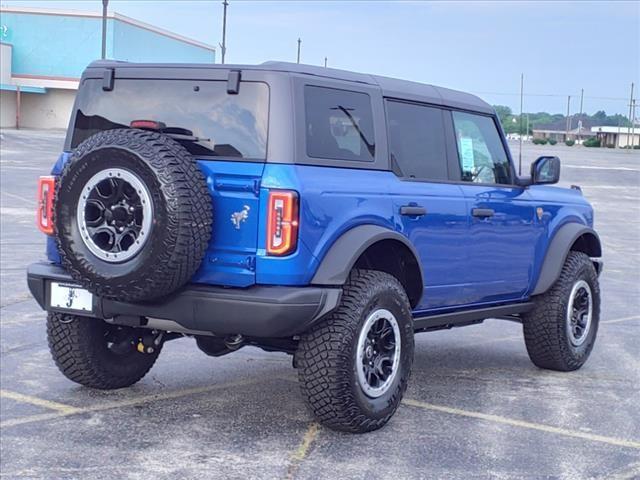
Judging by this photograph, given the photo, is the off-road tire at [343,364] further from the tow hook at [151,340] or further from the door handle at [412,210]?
the tow hook at [151,340]

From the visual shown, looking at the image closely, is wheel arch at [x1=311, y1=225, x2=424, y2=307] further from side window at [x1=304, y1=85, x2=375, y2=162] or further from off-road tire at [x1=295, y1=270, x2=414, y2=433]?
side window at [x1=304, y1=85, x2=375, y2=162]

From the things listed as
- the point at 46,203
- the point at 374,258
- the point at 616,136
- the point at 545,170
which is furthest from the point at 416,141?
the point at 616,136

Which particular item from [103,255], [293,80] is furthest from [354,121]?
[103,255]

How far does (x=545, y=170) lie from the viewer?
24.8ft

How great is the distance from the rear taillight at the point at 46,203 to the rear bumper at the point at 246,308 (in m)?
0.77

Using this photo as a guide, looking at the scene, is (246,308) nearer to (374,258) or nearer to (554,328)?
(374,258)

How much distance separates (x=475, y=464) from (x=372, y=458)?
520 millimetres

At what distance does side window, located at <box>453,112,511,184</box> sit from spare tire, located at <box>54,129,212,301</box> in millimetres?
2290

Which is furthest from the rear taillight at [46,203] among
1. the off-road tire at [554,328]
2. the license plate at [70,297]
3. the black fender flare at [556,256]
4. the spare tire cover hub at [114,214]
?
the off-road tire at [554,328]

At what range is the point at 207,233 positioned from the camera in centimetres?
534

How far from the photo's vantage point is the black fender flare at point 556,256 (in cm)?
766

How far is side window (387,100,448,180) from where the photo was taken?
635 centimetres

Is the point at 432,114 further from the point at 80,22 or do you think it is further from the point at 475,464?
the point at 80,22

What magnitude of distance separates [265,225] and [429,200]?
1427mm
